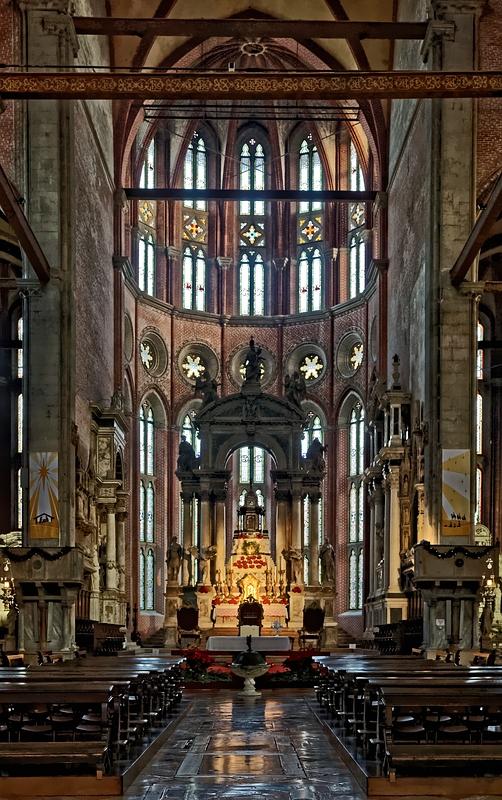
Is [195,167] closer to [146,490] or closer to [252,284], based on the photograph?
[252,284]

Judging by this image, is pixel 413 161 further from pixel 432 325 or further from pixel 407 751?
pixel 407 751

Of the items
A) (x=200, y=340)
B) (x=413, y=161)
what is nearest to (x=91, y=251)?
(x=413, y=161)

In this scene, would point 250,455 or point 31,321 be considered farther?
point 250,455

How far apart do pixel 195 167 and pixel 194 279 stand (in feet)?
15.2

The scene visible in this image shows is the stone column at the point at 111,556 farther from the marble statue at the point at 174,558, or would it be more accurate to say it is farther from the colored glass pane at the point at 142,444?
the colored glass pane at the point at 142,444

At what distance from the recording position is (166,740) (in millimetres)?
15141

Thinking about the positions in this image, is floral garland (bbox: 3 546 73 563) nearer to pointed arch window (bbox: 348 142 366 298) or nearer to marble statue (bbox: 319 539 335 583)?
marble statue (bbox: 319 539 335 583)

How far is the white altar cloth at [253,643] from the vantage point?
28.8m

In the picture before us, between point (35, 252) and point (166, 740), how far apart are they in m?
12.8

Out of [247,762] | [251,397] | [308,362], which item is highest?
[308,362]

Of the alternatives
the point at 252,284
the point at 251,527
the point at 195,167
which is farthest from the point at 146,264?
the point at 251,527

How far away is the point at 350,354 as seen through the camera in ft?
152

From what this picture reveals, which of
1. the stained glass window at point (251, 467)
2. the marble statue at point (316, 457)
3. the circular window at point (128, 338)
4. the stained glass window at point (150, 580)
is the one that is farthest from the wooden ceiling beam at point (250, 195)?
the stained glass window at point (150, 580)

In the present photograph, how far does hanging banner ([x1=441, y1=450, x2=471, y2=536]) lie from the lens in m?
25.5
